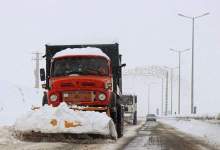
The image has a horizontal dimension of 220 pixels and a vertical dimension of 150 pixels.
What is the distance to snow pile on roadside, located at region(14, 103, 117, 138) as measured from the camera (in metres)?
17.0

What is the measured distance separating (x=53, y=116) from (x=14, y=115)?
18.0 meters

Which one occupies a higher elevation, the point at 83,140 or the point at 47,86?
the point at 47,86

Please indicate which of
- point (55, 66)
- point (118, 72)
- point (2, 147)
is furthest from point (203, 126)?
point (2, 147)

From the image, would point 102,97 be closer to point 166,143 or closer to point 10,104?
point 166,143

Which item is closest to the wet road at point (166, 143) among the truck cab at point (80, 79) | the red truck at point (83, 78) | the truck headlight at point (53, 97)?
the red truck at point (83, 78)

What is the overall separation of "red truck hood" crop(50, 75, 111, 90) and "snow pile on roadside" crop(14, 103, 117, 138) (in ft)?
5.72

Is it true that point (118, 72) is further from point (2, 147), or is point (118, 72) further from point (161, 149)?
point (2, 147)

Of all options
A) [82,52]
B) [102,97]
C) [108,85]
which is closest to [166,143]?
[102,97]

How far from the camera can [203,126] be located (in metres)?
30.9

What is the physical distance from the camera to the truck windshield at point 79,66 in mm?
19703

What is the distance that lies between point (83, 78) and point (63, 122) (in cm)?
253

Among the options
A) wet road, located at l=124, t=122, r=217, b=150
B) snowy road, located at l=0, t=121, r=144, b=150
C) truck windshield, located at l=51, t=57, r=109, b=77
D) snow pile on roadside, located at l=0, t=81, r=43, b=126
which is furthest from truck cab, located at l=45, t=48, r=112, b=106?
snow pile on roadside, located at l=0, t=81, r=43, b=126

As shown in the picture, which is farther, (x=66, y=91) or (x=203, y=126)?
(x=203, y=126)

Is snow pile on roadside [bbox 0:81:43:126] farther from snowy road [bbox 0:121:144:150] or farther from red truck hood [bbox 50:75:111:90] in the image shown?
snowy road [bbox 0:121:144:150]
